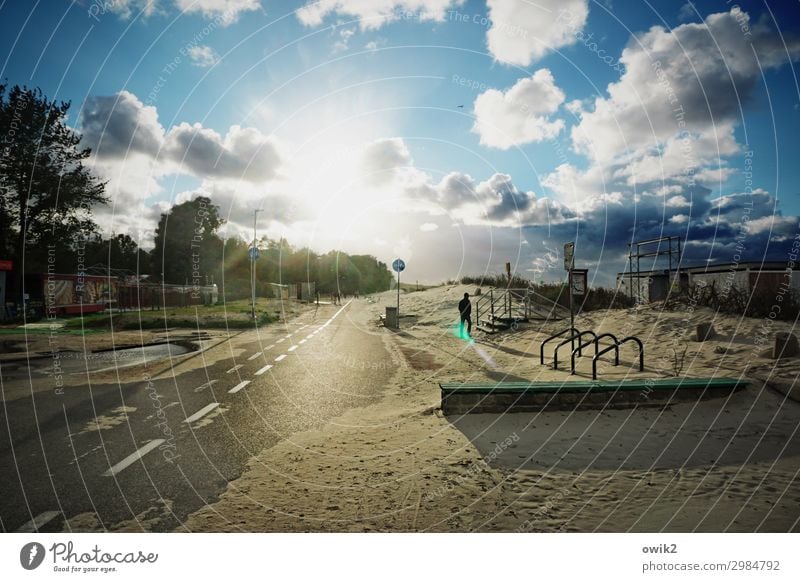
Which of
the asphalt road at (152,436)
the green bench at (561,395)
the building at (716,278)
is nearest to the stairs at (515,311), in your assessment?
the building at (716,278)

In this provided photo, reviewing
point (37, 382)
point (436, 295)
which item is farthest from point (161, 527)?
point (436, 295)

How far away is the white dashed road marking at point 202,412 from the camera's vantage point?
6320 mm

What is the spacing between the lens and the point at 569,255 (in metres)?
10.6

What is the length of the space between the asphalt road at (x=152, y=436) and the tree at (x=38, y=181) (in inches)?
896

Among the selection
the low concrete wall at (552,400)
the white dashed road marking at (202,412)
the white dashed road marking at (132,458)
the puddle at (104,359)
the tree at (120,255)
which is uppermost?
the tree at (120,255)

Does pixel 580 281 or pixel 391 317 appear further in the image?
pixel 391 317

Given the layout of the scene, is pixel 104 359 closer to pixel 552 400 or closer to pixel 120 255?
pixel 552 400

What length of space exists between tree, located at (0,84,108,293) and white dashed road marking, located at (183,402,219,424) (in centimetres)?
2441

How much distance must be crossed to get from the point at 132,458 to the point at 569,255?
9.69 meters

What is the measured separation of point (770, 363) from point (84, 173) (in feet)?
129

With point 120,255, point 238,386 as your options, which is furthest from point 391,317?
point 120,255

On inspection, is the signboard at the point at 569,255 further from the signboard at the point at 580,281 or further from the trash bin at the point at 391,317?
the trash bin at the point at 391,317

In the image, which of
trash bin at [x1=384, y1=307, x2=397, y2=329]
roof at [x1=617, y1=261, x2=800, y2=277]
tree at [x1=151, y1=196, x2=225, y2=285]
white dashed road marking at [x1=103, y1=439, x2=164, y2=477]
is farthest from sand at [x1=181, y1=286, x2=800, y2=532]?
tree at [x1=151, y1=196, x2=225, y2=285]

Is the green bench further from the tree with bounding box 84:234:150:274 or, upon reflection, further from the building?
the tree with bounding box 84:234:150:274
